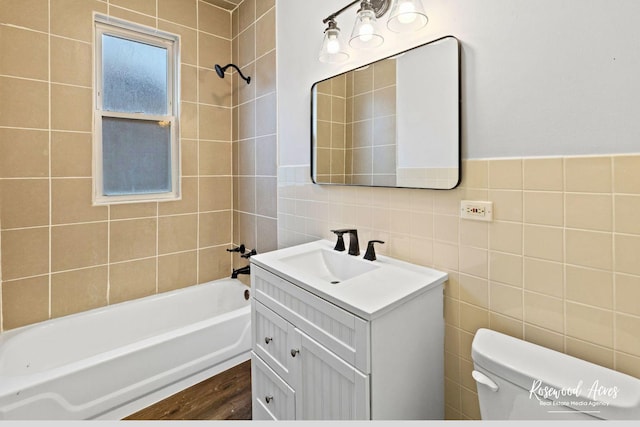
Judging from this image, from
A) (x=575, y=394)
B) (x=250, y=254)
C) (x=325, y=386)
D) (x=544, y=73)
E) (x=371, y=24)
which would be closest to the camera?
(x=575, y=394)

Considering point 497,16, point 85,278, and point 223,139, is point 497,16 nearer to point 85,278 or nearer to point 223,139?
point 223,139

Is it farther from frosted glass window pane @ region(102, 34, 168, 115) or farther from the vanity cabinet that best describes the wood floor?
frosted glass window pane @ region(102, 34, 168, 115)

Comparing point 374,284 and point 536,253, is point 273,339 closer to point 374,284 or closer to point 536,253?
point 374,284

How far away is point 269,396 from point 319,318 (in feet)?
1.90

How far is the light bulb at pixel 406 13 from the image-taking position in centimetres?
116

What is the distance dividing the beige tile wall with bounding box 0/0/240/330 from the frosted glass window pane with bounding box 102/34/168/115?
123mm

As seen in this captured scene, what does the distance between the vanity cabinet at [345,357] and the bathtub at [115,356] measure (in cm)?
67

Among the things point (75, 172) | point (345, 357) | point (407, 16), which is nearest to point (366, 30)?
point (407, 16)

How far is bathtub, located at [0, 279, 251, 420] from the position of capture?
4.62ft

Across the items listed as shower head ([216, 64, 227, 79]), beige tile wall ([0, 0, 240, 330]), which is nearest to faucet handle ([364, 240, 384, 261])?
beige tile wall ([0, 0, 240, 330])

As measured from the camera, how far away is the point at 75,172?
1973 mm

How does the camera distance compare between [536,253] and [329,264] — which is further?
[329,264]

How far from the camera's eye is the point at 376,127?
1.45 metres

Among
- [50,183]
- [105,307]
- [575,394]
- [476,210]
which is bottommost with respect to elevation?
[105,307]
